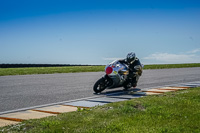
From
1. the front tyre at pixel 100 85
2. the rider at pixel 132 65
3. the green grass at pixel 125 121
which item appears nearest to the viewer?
the green grass at pixel 125 121

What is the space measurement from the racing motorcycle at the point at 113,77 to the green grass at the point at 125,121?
3.15 m

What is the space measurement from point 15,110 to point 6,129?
2235 millimetres

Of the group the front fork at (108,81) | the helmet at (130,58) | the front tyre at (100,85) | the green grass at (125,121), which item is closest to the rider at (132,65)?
the helmet at (130,58)

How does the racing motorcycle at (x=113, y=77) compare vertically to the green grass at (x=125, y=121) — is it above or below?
above

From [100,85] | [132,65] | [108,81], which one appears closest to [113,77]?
[108,81]

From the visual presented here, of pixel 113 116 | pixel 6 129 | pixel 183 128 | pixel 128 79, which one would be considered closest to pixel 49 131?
pixel 6 129

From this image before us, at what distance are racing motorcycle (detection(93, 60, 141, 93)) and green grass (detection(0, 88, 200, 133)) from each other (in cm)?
315

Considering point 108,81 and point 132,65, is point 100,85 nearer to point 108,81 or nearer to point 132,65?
point 108,81

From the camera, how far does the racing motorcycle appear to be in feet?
34.2

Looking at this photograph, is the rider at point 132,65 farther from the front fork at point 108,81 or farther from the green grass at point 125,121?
the green grass at point 125,121

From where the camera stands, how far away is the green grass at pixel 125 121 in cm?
513

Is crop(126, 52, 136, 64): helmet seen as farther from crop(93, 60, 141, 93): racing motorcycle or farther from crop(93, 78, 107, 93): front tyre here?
crop(93, 78, 107, 93): front tyre

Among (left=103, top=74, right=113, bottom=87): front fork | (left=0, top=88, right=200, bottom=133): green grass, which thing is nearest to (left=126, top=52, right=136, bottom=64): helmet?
(left=103, top=74, right=113, bottom=87): front fork

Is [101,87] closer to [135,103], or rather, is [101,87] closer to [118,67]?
[118,67]
